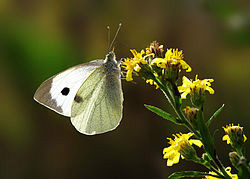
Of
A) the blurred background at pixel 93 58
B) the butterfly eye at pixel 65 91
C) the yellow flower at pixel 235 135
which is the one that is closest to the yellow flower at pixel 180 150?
the yellow flower at pixel 235 135

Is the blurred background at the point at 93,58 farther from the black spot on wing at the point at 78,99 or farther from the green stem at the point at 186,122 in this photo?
the green stem at the point at 186,122

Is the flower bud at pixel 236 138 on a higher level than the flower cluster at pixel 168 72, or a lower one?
lower

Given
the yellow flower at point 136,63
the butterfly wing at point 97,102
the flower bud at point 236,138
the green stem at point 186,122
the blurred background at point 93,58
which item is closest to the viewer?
the green stem at point 186,122

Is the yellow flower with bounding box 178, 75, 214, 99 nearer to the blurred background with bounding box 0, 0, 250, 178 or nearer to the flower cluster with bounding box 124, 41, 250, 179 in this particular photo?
the flower cluster with bounding box 124, 41, 250, 179

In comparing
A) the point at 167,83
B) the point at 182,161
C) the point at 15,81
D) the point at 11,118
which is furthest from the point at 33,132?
the point at 167,83

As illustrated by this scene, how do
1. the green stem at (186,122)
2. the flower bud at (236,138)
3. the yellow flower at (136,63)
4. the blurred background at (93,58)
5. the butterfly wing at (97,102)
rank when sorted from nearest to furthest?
1. the green stem at (186,122)
2. the flower bud at (236,138)
3. the yellow flower at (136,63)
4. the butterfly wing at (97,102)
5. the blurred background at (93,58)

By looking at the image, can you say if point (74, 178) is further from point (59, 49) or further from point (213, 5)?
point (213, 5)
